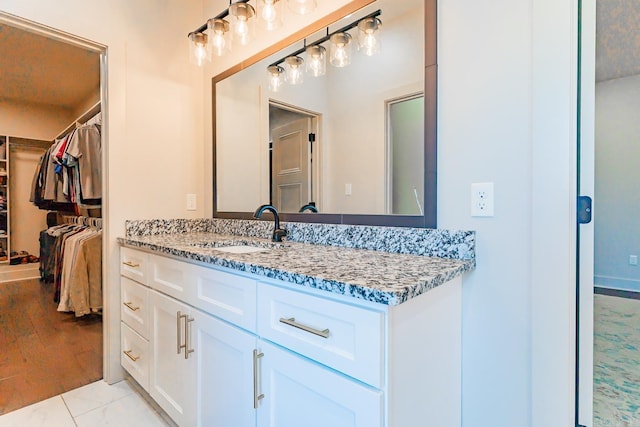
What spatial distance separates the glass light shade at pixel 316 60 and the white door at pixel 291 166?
228 millimetres

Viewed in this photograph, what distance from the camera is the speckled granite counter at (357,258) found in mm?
732

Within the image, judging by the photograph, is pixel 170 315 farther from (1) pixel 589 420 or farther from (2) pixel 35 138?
(2) pixel 35 138

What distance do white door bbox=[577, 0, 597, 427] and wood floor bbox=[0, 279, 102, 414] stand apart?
2317 millimetres

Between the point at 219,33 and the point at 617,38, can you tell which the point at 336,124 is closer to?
the point at 219,33

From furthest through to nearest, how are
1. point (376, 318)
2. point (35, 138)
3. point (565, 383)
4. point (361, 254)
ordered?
1. point (35, 138)
2. point (361, 254)
3. point (565, 383)
4. point (376, 318)

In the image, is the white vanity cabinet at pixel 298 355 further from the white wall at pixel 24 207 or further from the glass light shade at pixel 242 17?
the white wall at pixel 24 207

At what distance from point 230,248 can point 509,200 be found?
125 cm

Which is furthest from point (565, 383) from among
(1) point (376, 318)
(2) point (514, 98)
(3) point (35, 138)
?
(3) point (35, 138)

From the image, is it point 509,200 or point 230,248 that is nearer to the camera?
point 509,200

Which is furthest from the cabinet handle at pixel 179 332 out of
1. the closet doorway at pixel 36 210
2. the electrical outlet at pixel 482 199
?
the electrical outlet at pixel 482 199

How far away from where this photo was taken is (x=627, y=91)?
3721 mm

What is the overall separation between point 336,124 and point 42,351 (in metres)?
2.45

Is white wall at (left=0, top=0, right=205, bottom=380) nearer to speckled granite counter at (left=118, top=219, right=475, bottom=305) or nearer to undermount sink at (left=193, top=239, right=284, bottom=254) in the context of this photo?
speckled granite counter at (left=118, top=219, right=475, bottom=305)

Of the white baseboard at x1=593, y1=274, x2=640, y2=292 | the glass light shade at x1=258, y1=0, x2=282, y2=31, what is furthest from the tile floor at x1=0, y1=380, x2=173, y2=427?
the white baseboard at x1=593, y1=274, x2=640, y2=292
